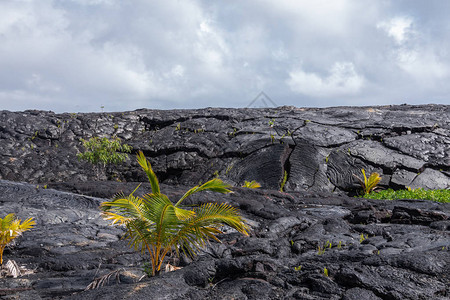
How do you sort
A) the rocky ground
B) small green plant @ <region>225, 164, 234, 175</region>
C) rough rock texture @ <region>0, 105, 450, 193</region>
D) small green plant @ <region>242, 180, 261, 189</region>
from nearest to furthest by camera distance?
the rocky ground
small green plant @ <region>242, 180, 261, 189</region>
rough rock texture @ <region>0, 105, 450, 193</region>
small green plant @ <region>225, 164, 234, 175</region>

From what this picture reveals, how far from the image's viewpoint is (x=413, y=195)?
12.9 metres

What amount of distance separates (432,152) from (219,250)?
13163 mm

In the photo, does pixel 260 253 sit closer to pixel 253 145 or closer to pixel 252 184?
pixel 252 184

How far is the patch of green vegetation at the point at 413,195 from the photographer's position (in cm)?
1198

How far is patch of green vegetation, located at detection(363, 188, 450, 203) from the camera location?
12.0m

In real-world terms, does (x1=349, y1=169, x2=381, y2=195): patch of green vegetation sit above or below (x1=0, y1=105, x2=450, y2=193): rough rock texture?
below

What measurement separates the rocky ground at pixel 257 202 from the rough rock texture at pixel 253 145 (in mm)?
57

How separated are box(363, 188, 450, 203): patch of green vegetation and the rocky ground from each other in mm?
1068

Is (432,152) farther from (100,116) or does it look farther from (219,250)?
(100,116)

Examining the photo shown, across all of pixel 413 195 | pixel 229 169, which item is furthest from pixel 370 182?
pixel 229 169

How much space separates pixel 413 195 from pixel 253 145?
6.12 metres

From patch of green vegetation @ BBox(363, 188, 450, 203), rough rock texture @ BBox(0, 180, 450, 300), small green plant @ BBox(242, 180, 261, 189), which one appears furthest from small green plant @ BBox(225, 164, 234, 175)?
patch of green vegetation @ BBox(363, 188, 450, 203)

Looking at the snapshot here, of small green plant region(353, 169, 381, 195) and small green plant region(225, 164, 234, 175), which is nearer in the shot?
small green plant region(353, 169, 381, 195)

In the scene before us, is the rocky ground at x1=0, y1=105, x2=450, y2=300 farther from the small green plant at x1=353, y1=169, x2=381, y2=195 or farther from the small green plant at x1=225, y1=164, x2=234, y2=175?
the small green plant at x1=353, y1=169, x2=381, y2=195
